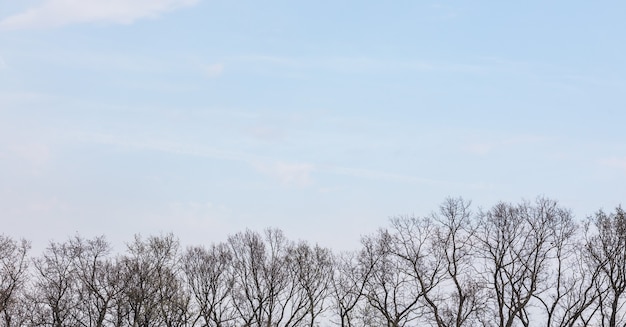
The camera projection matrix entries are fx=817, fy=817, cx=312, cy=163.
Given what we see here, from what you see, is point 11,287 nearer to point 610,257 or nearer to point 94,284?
point 94,284

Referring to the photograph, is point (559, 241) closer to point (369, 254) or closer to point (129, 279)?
point (369, 254)

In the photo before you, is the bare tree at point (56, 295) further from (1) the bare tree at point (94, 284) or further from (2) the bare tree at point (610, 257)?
(2) the bare tree at point (610, 257)

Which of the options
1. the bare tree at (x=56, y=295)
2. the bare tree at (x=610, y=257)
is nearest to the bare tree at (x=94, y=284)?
the bare tree at (x=56, y=295)

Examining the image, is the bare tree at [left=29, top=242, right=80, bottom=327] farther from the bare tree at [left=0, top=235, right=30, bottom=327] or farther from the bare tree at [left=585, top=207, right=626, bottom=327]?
the bare tree at [left=585, top=207, right=626, bottom=327]

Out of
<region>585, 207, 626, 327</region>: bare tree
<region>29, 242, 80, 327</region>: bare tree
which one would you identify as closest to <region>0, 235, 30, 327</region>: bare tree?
<region>29, 242, 80, 327</region>: bare tree

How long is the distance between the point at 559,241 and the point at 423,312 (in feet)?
30.9

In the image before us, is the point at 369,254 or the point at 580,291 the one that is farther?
the point at 369,254

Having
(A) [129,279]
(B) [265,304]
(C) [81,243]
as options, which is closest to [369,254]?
(B) [265,304]

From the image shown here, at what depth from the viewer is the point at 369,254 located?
56094mm

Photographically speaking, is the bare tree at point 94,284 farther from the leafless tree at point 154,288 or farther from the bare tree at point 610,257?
the bare tree at point 610,257

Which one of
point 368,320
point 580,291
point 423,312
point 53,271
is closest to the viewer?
point 580,291

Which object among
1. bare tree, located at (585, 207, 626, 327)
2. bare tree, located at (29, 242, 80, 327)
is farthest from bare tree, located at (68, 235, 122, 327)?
bare tree, located at (585, 207, 626, 327)

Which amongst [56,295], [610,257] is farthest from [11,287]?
[610,257]

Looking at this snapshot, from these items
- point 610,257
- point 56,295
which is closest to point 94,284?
point 56,295
